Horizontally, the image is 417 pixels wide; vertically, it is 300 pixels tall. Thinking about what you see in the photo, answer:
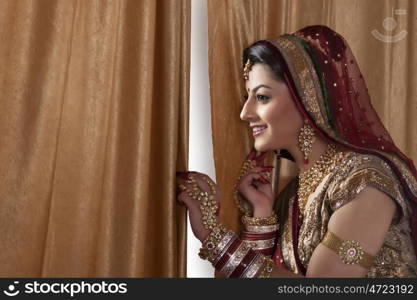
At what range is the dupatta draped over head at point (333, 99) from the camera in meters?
1.58

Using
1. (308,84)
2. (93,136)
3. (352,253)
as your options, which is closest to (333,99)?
(308,84)

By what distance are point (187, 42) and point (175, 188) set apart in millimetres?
428

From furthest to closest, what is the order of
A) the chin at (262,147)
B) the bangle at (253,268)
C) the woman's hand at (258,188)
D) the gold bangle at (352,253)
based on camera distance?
the woman's hand at (258,188), the chin at (262,147), the bangle at (253,268), the gold bangle at (352,253)

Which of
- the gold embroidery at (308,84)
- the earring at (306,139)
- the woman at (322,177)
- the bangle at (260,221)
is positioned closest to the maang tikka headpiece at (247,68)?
the woman at (322,177)

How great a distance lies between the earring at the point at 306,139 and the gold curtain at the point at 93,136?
0.34 m

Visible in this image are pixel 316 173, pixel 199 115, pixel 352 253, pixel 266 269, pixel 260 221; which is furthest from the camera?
pixel 199 115

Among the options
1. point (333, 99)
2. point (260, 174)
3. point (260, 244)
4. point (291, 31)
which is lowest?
point (260, 244)

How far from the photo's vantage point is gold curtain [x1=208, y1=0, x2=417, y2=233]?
1781 millimetres

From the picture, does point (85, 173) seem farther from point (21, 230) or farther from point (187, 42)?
point (187, 42)

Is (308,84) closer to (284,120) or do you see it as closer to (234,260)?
(284,120)

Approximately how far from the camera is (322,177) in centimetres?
163

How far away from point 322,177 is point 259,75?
35cm

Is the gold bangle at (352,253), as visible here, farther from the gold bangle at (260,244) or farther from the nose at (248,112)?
the nose at (248,112)

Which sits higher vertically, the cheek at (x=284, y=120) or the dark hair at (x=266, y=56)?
the dark hair at (x=266, y=56)
